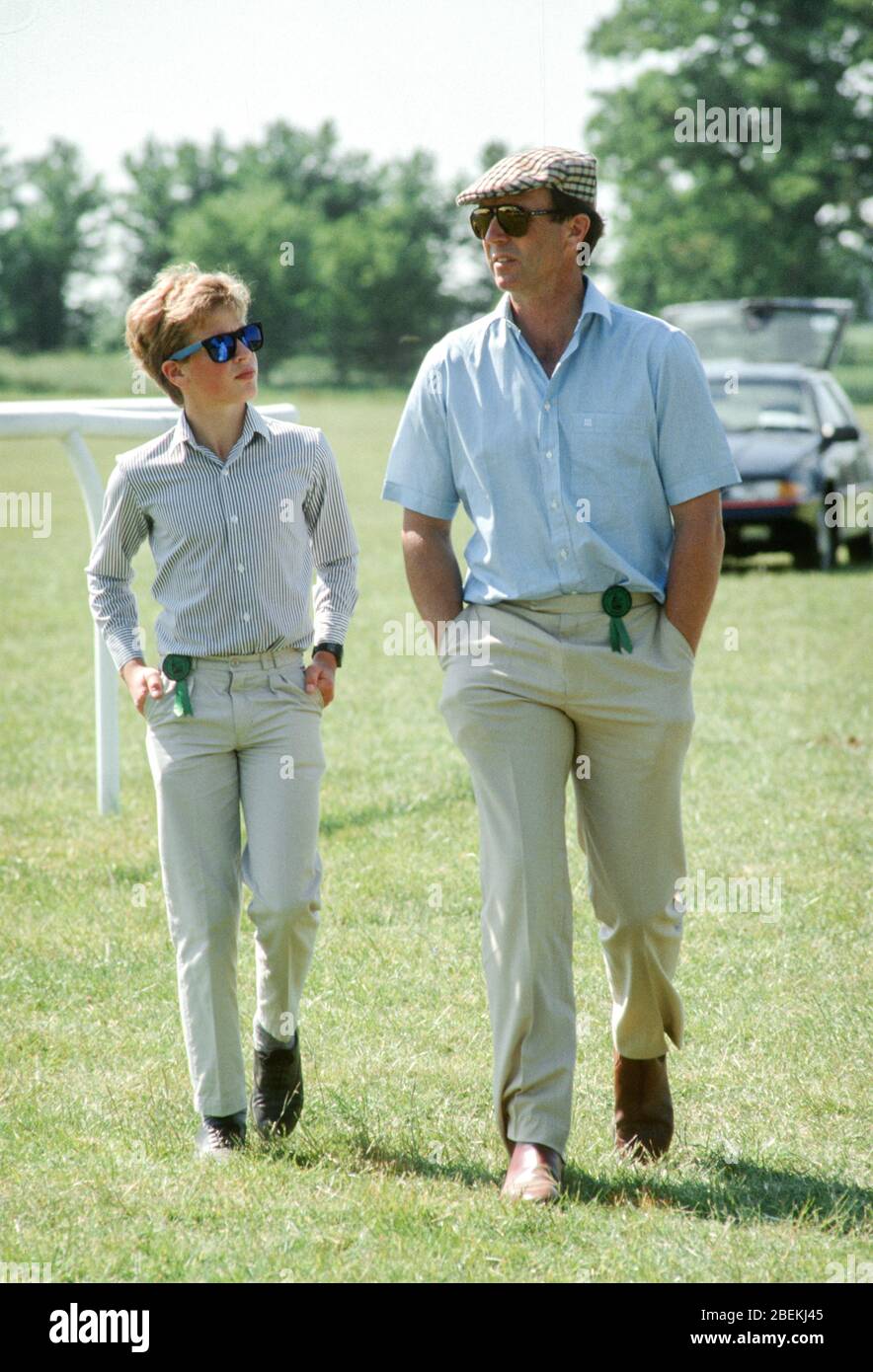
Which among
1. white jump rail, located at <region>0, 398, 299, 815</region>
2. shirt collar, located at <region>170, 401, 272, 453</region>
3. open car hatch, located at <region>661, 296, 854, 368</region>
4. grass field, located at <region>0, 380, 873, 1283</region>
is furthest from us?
open car hatch, located at <region>661, 296, 854, 368</region>

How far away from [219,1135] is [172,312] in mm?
1997

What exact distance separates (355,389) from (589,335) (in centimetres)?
5904

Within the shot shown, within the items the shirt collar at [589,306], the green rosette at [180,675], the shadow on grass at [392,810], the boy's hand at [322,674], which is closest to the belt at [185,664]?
the green rosette at [180,675]

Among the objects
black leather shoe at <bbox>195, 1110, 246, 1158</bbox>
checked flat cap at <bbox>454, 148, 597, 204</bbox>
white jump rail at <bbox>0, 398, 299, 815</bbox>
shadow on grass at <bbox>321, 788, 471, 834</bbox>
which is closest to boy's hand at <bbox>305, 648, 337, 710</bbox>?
black leather shoe at <bbox>195, 1110, 246, 1158</bbox>


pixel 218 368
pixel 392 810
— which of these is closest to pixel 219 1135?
pixel 218 368

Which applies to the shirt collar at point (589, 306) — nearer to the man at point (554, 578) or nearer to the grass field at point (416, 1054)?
the man at point (554, 578)

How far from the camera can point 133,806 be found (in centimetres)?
810

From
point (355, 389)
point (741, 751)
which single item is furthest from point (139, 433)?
point (355, 389)

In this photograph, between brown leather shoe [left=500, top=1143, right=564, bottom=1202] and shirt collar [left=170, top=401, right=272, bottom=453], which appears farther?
shirt collar [left=170, top=401, right=272, bottom=453]

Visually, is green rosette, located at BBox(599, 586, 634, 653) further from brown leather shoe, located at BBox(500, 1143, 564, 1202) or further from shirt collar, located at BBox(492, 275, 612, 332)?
brown leather shoe, located at BBox(500, 1143, 564, 1202)

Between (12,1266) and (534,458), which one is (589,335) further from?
(12,1266)

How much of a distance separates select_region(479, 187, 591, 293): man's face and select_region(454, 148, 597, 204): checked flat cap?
0.02 m

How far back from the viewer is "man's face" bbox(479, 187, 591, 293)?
150 inches

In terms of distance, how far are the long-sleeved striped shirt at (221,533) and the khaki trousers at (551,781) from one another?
1.58 ft
